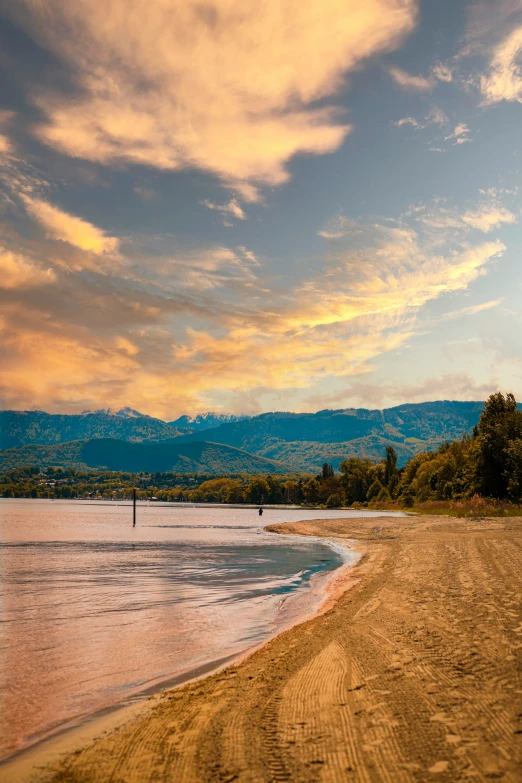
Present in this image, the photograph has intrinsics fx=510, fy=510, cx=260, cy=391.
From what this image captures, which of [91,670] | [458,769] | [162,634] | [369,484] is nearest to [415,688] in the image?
[458,769]

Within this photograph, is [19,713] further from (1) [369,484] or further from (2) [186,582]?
(1) [369,484]

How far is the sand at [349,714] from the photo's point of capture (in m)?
6.43

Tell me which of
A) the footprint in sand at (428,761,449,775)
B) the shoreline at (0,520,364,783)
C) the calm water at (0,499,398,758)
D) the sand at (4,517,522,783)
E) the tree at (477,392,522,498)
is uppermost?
the tree at (477,392,522,498)

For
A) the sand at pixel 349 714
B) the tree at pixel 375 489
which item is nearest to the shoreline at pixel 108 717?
the sand at pixel 349 714

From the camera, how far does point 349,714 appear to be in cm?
807

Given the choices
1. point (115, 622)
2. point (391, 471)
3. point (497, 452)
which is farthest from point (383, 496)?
point (115, 622)

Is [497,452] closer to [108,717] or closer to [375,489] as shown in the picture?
[108,717]

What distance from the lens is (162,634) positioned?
1708 centimetres

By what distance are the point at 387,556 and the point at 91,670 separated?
89.6ft

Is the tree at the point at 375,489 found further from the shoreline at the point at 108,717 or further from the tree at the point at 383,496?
the shoreline at the point at 108,717

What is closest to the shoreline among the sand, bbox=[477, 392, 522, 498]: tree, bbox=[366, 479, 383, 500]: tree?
the sand

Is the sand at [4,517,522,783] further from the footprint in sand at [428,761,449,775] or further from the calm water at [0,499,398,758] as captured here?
the calm water at [0,499,398,758]

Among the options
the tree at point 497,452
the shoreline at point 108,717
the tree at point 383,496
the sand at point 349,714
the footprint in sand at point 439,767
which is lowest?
the tree at point 383,496

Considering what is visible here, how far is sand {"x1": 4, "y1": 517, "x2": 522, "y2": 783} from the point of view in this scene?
643 centimetres
